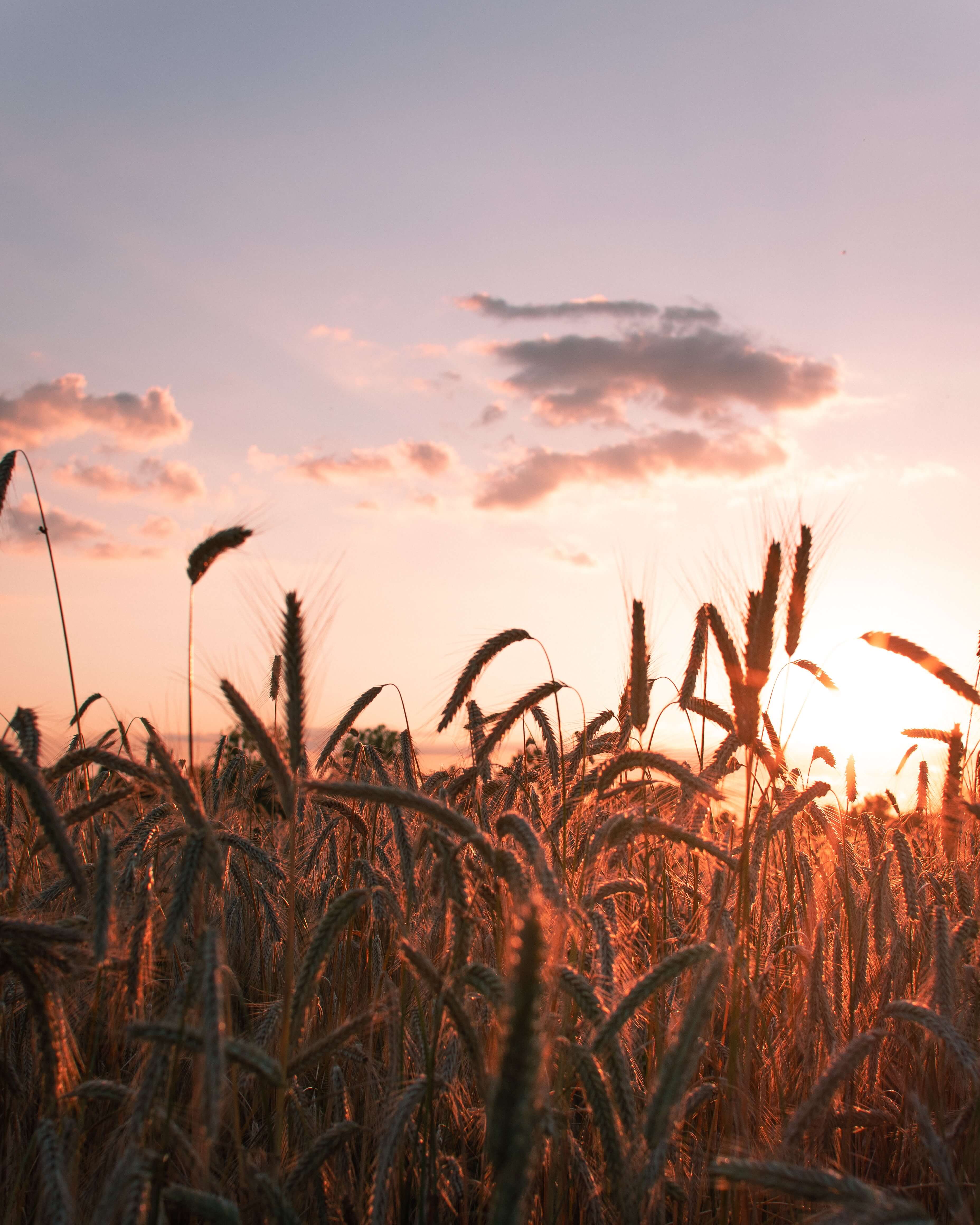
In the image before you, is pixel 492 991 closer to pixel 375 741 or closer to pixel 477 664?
pixel 477 664

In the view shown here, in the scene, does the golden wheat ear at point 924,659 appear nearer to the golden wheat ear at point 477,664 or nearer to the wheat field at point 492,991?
the wheat field at point 492,991

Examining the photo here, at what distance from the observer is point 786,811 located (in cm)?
376

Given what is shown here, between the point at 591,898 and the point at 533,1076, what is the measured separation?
167 cm

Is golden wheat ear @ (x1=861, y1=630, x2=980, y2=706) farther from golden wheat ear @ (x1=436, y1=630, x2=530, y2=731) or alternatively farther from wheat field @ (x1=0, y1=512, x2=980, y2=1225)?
golden wheat ear @ (x1=436, y1=630, x2=530, y2=731)

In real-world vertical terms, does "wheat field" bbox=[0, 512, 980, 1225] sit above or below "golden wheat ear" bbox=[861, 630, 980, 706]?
below

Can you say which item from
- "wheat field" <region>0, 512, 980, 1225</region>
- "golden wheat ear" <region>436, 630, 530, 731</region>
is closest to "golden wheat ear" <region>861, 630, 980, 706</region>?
"wheat field" <region>0, 512, 980, 1225</region>

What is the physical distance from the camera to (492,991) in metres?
1.97

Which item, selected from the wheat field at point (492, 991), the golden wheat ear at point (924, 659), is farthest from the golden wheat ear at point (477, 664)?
the golden wheat ear at point (924, 659)

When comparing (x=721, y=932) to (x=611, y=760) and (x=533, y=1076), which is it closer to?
(x=611, y=760)

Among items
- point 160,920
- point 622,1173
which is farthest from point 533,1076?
point 160,920

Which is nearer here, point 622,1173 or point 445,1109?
point 622,1173

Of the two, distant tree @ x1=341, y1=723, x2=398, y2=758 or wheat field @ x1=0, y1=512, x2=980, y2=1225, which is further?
distant tree @ x1=341, y1=723, x2=398, y2=758

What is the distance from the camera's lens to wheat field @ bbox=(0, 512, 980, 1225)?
196cm

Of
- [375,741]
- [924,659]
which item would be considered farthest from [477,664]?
[375,741]
